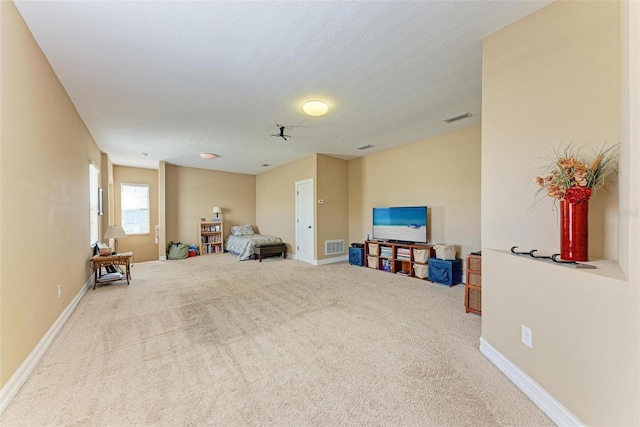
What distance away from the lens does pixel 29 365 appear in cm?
176

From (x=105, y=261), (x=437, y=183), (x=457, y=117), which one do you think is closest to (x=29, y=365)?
(x=105, y=261)

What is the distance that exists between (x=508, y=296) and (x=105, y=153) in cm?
735

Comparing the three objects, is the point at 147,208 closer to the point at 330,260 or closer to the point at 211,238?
the point at 211,238

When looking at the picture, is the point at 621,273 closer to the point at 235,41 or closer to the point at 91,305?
the point at 235,41

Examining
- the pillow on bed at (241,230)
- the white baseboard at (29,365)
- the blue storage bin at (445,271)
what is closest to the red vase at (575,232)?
the blue storage bin at (445,271)

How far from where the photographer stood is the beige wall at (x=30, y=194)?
158 cm

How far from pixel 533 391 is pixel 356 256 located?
160 inches

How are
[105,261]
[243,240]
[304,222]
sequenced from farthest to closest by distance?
[243,240] < [304,222] < [105,261]

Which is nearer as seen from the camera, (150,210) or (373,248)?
(373,248)

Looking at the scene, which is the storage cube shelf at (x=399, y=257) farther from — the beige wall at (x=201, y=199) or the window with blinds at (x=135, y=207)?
the window with blinds at (x=135, y=207)

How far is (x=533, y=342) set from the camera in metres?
1.54

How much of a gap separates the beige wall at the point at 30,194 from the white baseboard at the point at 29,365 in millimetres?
45

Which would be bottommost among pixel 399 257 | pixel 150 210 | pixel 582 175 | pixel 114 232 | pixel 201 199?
pixel 399 257

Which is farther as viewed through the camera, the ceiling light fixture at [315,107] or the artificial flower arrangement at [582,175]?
the ceiling light fixture at [315,107]
